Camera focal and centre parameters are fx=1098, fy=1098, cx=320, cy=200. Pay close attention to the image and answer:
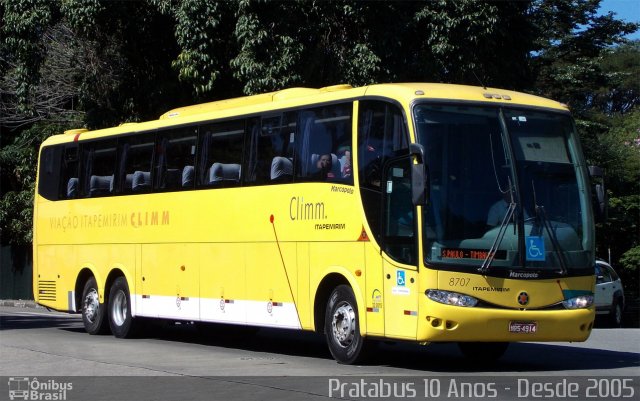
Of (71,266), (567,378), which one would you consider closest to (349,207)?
(567,378)

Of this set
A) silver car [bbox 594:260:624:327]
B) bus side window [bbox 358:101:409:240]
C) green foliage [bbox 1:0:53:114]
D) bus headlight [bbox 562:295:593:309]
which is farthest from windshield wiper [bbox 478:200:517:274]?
silver car [bbox 594:260:624:327]

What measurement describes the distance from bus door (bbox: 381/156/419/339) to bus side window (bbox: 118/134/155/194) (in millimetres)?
6692

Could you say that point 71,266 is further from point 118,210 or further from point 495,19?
point 495,19

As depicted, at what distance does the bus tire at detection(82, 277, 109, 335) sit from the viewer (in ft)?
66.3

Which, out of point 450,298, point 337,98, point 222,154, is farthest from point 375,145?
point 222,154

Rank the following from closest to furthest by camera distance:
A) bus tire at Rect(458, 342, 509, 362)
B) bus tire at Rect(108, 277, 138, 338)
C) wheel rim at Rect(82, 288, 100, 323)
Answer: bus tire at Rect(458, 342, 509, 362) → bus tire at Rect(108, 277, 138, 338) → wheel rim at Rect(82, 288, 100, 323)

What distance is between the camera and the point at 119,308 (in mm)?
19844

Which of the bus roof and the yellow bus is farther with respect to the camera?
the bus roof

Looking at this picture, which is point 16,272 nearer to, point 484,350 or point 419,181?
point 484,350

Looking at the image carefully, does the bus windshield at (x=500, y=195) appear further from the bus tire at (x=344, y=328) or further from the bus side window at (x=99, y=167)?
the bus side window at (x=99, y=167)

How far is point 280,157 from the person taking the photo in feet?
51.5

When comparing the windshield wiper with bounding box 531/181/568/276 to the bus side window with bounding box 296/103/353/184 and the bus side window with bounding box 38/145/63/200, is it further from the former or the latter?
the bus side window with bounding box 38/145/63/200

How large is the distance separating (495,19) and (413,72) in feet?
6.43

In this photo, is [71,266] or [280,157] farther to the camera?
[71,266]
